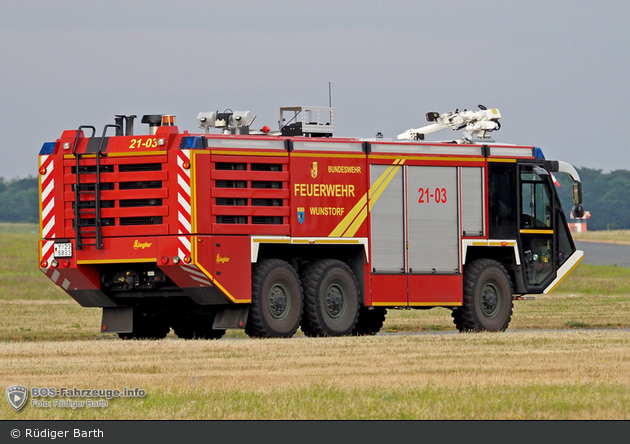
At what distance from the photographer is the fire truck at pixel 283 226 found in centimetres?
2162

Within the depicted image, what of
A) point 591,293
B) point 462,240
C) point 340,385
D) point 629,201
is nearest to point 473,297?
point 462,240

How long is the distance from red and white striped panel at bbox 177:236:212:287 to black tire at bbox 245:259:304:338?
37.0 inches

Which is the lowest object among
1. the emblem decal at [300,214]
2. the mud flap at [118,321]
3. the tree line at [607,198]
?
the mud flap at [118,321]

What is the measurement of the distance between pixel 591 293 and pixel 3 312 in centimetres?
1835

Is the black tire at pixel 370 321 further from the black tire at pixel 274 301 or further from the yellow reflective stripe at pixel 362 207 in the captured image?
the black tire at pixel 274 301

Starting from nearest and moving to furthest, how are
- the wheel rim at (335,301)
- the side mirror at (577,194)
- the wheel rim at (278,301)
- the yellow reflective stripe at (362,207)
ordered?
the wheel rim at (278,301) < the wheel rim at (335,301) < the yellow reflective stripe at (362,207) < the side mirror at (577,194)

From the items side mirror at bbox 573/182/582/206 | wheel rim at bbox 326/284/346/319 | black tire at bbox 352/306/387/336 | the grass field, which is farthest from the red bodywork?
side mirror at bbox 573/182/582/206

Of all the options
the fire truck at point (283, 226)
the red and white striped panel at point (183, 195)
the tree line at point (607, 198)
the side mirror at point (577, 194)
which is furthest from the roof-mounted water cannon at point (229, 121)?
the tree line at point (607, 198)

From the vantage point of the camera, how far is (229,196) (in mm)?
21781

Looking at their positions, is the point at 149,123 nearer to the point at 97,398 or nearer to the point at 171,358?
the point at 171,358

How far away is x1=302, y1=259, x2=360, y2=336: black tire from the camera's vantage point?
74.4 ft

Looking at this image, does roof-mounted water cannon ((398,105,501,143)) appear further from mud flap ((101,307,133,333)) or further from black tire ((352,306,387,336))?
mud flap ((101,307,133,333))

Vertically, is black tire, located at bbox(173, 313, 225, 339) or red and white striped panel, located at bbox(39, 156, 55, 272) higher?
red and white striped panel, located at bbox(39, 156, 55, 272)
